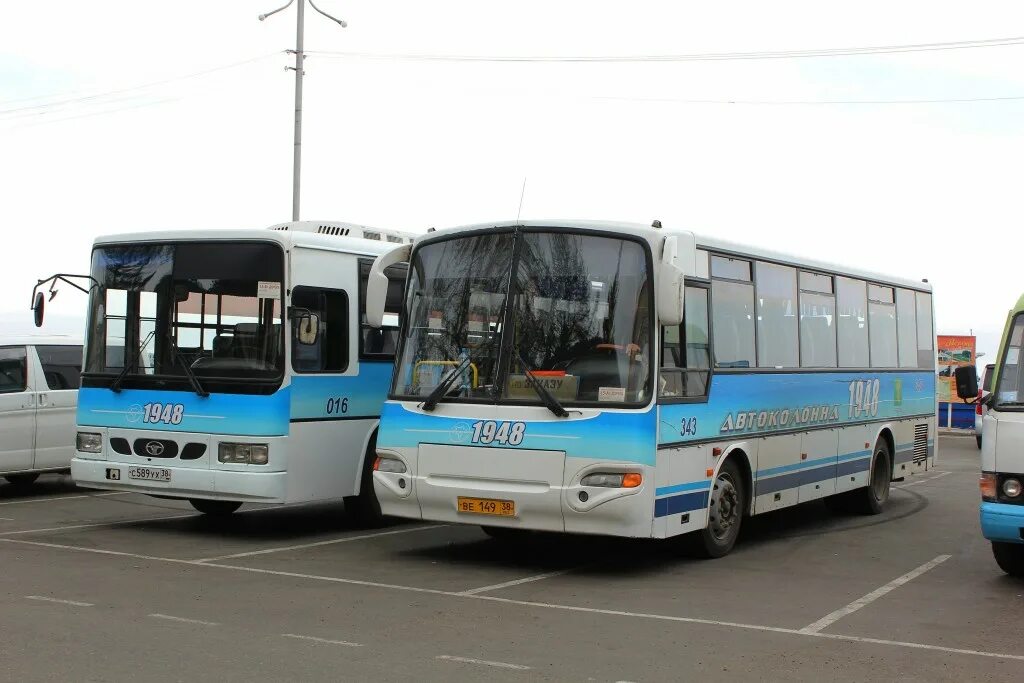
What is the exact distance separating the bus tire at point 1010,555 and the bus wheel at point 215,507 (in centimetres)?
828

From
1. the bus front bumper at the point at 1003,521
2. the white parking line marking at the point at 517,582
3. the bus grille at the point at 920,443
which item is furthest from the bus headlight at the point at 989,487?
the bus grille at the point at 920,443

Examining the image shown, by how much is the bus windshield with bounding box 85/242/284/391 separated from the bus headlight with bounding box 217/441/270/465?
589 mm

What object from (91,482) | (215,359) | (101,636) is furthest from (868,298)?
(101,636)

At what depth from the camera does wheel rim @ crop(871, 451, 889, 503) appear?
17156mm

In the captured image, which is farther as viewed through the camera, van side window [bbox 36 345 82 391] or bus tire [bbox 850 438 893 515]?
van side window [bbox 36 345 82 391]

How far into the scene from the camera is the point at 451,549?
1310cm

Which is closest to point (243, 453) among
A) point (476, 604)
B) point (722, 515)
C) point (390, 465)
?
point (390, 465)

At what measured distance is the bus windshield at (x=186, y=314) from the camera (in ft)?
43.4

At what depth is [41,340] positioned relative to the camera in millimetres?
17891

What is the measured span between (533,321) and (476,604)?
2645 mm

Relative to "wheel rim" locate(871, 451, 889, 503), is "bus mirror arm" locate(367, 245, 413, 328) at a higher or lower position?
higher

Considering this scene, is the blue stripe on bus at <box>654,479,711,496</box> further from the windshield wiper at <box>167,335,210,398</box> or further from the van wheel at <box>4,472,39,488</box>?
the van wheel at <box>4,472,39,488</box>

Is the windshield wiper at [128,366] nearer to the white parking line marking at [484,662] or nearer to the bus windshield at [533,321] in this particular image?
the bus windshield at [533,321]

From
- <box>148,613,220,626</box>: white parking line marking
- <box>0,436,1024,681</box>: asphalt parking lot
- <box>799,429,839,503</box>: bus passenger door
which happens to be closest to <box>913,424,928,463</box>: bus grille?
<box>0,436,1024,681</box>: asphalt parking lot
